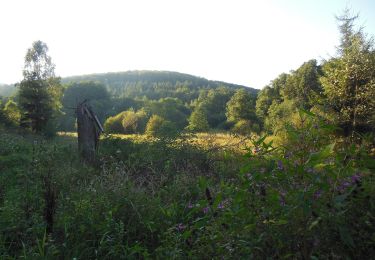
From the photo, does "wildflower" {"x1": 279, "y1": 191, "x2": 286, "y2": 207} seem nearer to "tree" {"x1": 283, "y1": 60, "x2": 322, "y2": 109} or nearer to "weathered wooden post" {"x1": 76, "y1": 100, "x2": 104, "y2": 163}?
"weathered wooden post" {"x1": 76, "y1": 100, "x2": 104, "y2": 163}

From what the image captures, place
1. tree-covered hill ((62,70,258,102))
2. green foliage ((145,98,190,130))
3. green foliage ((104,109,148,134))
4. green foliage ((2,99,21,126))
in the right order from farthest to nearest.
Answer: tree-covered hill ((62,70,258,102)), green foliage ((145,98,190,130)), green foliage ((104,109,148,134)), green foliage ((2,99,21,126))

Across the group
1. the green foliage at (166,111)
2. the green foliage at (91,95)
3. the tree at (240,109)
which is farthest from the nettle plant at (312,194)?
the green foliage at (91,95)

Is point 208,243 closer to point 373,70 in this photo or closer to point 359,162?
point 359,162

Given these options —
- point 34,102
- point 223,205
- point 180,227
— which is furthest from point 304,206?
point 34,102

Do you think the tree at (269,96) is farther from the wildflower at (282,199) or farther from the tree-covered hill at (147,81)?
the tree-covered hill at (147,81)

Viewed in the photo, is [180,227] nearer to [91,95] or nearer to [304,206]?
[304,206]

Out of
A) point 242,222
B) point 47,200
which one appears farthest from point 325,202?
point 47,200

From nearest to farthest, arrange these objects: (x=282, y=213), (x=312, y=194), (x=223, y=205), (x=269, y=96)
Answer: (x=312, y=194), (x=282, y=213), (x=223, y=205), (x=269, y=96)

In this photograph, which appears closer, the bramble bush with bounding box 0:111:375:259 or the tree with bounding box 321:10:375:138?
the bramble bush with bounding box 0:111:375:259

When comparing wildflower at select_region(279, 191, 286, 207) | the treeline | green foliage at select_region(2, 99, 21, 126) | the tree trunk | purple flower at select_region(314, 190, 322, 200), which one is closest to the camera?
purple flower at select_region(314, 190, 322, 200)

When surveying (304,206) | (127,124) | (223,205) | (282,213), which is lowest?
(127,124)

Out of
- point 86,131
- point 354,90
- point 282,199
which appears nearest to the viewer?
point 282,199

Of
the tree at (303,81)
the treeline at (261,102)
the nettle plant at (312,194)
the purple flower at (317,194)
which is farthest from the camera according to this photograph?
the tree at (303,81)

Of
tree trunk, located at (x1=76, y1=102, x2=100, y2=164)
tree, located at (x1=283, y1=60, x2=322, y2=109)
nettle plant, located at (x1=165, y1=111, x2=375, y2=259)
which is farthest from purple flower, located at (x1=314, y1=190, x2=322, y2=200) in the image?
tree, located at (x1=283, y1=60, x2=322, y2=109)
